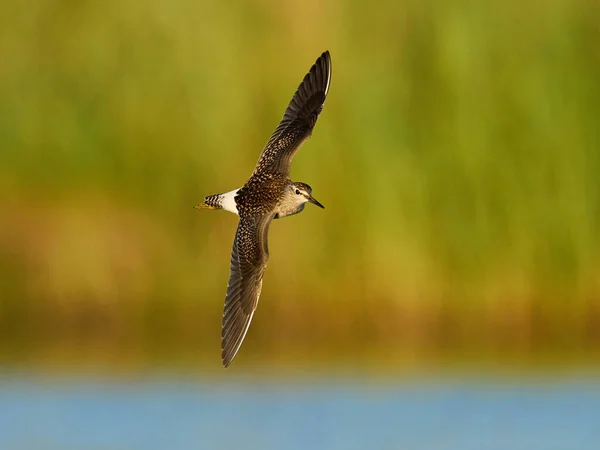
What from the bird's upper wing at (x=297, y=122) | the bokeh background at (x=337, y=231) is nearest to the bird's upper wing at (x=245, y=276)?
the bird's upper wing at (x=297, y=122)

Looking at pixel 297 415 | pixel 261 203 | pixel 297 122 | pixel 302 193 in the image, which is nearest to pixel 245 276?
pixel 261 203

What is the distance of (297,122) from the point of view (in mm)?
11203

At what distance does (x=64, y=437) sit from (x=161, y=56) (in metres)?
5.19

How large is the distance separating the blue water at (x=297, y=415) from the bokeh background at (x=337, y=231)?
0.09 meters

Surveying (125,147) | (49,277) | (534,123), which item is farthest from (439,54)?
(49,277)

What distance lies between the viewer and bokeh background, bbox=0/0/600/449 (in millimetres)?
15227

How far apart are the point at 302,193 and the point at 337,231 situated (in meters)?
4.93

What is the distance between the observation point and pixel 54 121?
16062mm

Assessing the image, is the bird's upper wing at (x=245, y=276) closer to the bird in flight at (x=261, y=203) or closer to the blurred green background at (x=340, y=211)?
the bird in flight at (x=261, y=203)

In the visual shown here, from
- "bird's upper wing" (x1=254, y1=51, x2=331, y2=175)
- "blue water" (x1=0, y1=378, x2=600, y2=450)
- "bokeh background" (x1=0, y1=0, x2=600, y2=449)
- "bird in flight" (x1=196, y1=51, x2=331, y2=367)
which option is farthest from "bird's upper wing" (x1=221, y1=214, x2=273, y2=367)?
"bokeh background" (x1=0, y1=0, x2=600, y2=449)

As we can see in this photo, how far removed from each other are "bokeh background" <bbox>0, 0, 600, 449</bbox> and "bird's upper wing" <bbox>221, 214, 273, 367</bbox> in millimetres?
4554

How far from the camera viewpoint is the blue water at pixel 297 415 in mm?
13273

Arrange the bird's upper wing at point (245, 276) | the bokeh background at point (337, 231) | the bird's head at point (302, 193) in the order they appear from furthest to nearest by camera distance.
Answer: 1. the bokeh background at point (337, 231)
2. the bird's head at point (302, 193)
3. the bird's upper wing at point (245, 276)

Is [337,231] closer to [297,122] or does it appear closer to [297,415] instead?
[297,415]
